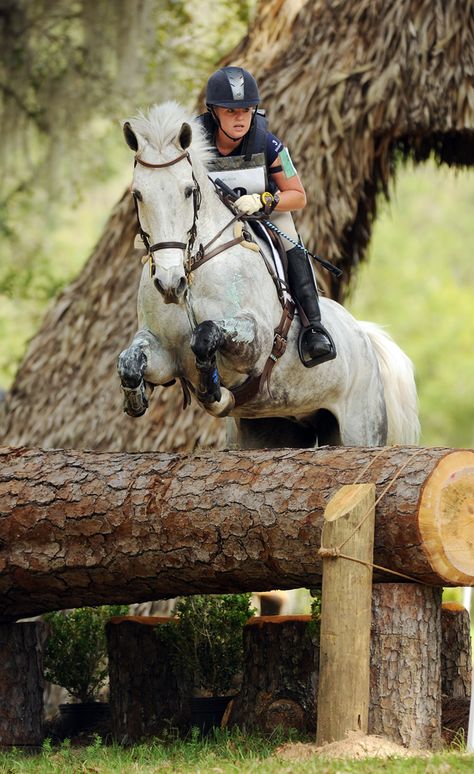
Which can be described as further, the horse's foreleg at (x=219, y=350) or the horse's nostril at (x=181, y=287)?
the horse's foreleg at (x=219, y=350)

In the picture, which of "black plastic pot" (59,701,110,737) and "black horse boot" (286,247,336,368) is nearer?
"black horse boot" (286,247,336,368)

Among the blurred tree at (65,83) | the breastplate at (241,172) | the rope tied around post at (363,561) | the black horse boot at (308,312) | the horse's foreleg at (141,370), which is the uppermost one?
the blurred tree at (65,83)

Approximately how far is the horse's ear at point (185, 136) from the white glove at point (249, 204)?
577mm

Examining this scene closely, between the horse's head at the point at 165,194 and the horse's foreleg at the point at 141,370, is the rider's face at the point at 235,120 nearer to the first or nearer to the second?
the horse's head at the point at 165,194

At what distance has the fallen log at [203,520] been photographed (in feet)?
18.5

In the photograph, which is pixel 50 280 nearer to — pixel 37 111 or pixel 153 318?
pixel 37 111

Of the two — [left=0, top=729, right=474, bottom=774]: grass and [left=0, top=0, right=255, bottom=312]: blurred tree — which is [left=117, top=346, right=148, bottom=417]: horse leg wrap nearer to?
[left=0, top=729, right=474, bottom=774]: grass

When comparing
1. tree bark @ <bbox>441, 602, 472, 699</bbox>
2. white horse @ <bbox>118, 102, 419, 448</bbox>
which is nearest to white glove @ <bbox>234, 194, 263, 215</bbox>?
→ white horse @ <bbox>118, 102, 419, 448</bbox>

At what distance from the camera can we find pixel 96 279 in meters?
11.9

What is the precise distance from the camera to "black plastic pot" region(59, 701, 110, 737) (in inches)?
310

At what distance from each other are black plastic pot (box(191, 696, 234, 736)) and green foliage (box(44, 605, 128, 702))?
0.95 meters

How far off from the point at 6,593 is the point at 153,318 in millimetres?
1700

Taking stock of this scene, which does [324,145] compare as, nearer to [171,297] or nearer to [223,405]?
[223,405]

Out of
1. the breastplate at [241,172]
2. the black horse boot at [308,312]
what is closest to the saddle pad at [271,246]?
the black horse boot at [308,312]
